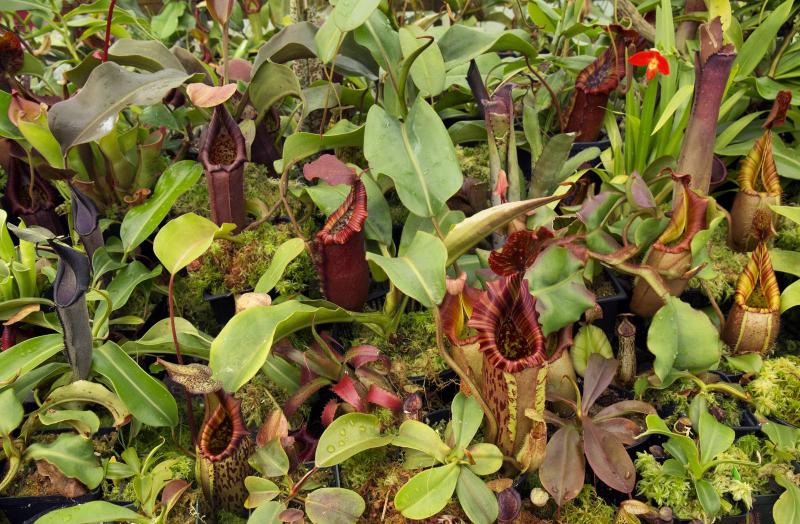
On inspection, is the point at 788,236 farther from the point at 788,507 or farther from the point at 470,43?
the point at 470,43

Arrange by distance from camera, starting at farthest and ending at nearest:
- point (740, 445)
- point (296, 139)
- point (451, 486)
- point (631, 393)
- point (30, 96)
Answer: point (30, 96)
point (296, 139)
point (631, 393)
point (740, 445)
point (451, 486)

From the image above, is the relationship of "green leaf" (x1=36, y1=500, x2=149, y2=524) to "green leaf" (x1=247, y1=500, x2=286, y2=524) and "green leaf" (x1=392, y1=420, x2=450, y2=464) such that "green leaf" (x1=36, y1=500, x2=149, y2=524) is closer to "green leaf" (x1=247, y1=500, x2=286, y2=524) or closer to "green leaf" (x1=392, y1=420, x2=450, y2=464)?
"green leaf" (x1=247, y1=500, x2=286, y2=524)

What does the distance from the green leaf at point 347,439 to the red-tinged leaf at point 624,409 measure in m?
0.43

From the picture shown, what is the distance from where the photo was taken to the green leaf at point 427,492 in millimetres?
985

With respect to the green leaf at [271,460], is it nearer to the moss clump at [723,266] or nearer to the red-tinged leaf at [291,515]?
the red-tinged leaf at [291,515]

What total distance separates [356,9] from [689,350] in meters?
0.98

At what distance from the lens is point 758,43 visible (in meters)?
1.72

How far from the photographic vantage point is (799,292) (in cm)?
130

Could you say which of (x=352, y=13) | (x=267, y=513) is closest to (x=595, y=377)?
(x=267, y=513)

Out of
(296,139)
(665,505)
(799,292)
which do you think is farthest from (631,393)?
(296,139)

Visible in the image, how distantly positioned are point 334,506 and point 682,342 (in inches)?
29.9

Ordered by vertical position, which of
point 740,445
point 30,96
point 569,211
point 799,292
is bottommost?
point 740,445

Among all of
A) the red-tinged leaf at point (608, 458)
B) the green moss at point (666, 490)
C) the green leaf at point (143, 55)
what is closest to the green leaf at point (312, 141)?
the green leaf at point (143, 55)

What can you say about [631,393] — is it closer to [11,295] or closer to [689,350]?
[689,350]
